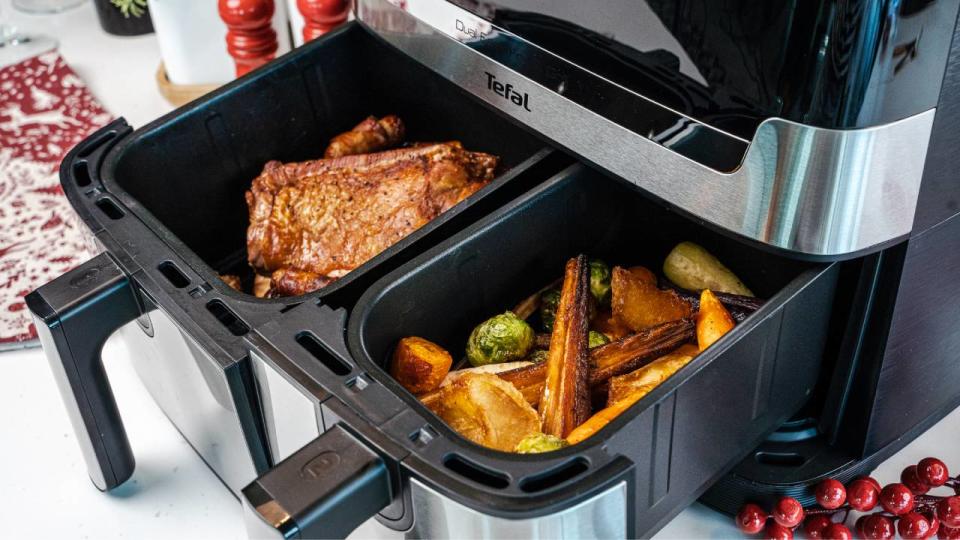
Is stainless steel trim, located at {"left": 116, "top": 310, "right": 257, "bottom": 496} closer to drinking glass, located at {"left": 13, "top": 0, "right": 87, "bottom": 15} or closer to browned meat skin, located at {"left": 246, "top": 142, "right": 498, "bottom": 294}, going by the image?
browned meat skin, located at {"left": 246, "top": 142, "right": 498, "bottom": 294}

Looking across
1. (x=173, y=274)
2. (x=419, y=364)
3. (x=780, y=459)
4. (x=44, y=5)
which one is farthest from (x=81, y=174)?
(x=44, y=5)

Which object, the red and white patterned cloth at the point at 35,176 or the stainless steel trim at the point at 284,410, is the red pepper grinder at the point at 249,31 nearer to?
the red and white patterned cloth at the point at 35,176

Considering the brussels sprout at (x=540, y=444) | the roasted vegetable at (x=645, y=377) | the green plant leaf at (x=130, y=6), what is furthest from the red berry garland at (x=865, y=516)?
the green plant leaf at (x=130, y=6)

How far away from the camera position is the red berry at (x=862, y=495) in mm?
1001

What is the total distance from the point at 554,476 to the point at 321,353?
0.23 meters

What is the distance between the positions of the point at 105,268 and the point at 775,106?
58cm

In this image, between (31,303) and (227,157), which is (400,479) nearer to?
(31,303)

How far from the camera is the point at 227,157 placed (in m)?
1.23

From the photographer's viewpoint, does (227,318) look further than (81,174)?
No

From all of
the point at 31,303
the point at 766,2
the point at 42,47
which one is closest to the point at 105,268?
the point at 31,303

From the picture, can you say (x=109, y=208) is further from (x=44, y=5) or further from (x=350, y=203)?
(x=44, y=5)

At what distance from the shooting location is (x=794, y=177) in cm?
82

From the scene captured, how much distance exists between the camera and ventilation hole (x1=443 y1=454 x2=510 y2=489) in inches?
29.0

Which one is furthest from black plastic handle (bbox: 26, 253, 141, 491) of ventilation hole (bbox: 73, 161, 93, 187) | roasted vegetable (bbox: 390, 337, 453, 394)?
roasted vegetable (bbox: 390, 337, 453, 394)
